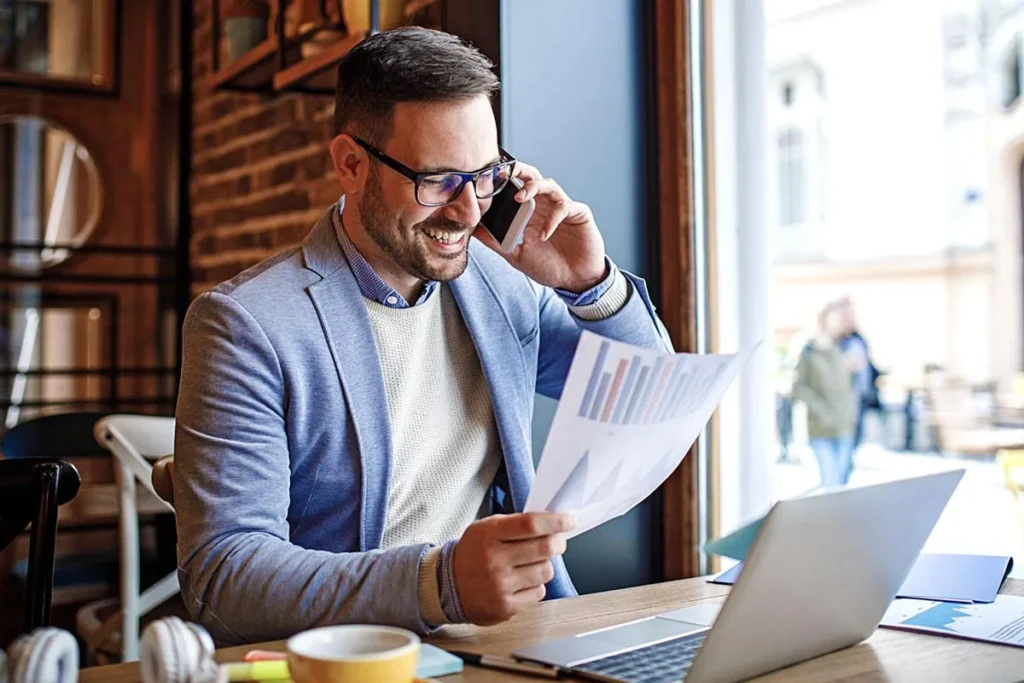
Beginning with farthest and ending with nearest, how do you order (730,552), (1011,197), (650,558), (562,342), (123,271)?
(123,271), (650,558), (1011,197), (562,342), (730,552)

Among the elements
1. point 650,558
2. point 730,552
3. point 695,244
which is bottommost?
point 650,558

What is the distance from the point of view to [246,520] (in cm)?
117

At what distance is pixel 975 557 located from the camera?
1.41 meters

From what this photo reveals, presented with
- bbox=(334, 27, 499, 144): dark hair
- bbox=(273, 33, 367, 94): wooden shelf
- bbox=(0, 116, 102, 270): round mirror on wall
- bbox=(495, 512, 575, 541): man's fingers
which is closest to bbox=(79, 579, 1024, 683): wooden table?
bbox=(495, 512, 575, 541): man's fingers

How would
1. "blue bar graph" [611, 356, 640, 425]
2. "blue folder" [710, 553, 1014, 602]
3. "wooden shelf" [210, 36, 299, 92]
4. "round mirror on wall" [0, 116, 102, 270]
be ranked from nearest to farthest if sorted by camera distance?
"blue bar graph" [611, 356, 640, 425] → "blue folder" [710, 553, 1014, 602] → "wooden shelf" [210, 36, 299, 92] → "round mirror on wall" [0, 116, 102, 270]

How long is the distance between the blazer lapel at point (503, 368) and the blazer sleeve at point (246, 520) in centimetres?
30

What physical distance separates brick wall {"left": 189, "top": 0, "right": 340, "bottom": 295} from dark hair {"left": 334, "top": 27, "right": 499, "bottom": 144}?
122 centimetres

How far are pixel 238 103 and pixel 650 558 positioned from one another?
189cm

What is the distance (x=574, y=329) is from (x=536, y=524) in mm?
721

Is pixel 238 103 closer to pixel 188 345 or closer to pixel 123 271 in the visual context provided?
pixel 123 271

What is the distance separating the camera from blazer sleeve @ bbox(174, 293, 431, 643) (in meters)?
1.08

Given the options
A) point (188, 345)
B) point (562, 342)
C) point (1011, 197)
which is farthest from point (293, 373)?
point (1011, 197)

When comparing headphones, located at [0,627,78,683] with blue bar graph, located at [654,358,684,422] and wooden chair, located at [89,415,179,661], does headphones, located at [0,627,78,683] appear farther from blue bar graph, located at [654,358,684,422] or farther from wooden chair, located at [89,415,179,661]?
wooden chair, located at [89,415,179,661]

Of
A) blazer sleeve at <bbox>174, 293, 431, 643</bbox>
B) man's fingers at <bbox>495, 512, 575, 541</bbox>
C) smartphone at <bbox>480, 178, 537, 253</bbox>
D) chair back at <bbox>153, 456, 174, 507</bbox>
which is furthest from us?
smartphone at <bbox>480, 178, 537, 253</bbox>
